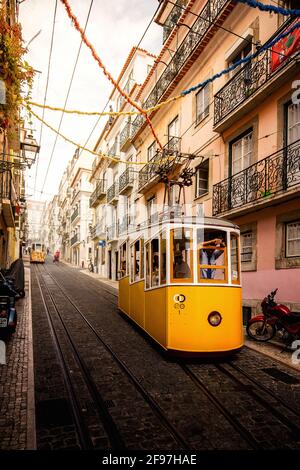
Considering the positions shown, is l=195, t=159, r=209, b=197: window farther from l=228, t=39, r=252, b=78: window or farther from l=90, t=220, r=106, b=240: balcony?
l=90, t=220, r=106, b=240: balcony

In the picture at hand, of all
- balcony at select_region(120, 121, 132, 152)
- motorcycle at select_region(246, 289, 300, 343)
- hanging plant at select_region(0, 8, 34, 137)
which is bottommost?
motorcycle at select_region(246, 289, 300, 343)

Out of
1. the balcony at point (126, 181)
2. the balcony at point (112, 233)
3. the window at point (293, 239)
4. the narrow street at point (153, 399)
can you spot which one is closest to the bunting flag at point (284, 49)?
the window at point (293, 239)

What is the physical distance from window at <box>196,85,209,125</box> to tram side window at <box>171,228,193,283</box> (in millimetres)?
9200

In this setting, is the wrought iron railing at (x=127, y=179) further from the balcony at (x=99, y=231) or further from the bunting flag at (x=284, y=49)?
the bunting flag at (x=284, y=49)

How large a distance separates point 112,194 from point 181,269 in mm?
22640

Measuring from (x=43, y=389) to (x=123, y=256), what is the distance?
6014 mm

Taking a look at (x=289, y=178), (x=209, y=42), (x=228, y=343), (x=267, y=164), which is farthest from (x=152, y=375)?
(x=209, y=42)

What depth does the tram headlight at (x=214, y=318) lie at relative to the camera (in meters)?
5.81

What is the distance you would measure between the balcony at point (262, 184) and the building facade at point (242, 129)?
3 centimetres

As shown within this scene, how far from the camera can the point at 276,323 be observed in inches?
293

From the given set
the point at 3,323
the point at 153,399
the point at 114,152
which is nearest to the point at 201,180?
the point at 3,323

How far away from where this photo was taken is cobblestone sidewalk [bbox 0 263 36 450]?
3.36 metres

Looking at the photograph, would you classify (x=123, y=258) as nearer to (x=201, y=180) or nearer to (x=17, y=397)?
(x=201, y=180)

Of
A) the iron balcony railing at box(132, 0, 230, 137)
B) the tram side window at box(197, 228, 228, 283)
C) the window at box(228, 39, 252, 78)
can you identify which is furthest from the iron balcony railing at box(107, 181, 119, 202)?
the tram side window at box(197, 228, 228, 283)
